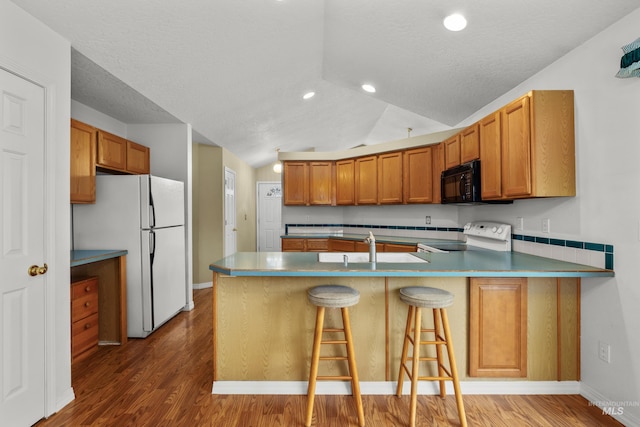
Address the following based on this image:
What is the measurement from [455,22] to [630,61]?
40.4 inches

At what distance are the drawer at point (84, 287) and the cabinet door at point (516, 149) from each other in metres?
3.61

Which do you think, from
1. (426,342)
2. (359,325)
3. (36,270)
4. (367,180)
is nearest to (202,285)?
(367,180)

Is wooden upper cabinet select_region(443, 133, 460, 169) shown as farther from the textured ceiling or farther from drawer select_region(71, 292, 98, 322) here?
drawer select_region(71, 292, 98, 322)

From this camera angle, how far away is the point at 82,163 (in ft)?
9.16

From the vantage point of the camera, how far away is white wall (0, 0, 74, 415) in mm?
1831

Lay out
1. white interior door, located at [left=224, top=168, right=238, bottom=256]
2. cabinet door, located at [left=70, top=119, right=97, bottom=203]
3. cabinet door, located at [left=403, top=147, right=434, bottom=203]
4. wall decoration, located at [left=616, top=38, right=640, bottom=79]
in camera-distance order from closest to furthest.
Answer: wall decoration, located at [left=616, top=38, right=640, bottom=79] → cabinet door, located at [left=70, top=119, right=97, bottom=203] → cabinet door, located at [left=403, top=147, right=434, bottom=203] → white interior door, located at [left=224, top=168, right=238, bottom=256]

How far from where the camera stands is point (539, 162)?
2201mm

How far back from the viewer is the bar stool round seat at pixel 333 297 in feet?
6.16

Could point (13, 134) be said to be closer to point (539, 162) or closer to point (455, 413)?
point (455, 413)

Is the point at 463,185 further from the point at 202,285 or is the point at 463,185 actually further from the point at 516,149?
the point at 202,285

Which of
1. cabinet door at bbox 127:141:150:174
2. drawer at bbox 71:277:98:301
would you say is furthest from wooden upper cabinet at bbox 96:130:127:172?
drawer at bbox 71:277:98:301

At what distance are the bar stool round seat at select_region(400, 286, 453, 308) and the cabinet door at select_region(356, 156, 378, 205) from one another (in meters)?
2.82

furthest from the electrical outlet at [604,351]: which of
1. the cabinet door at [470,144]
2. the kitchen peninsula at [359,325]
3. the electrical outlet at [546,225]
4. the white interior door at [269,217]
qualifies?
the white interior door at [269,217]

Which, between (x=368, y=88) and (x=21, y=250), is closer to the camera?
(x=21, y=250)
